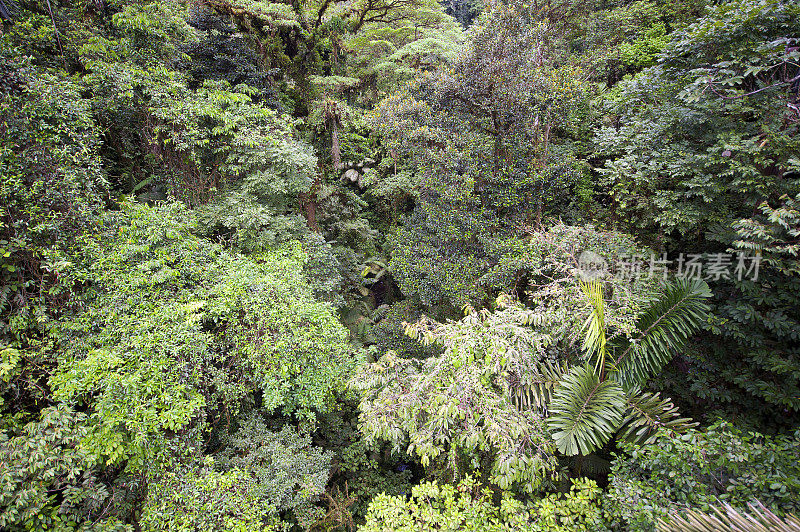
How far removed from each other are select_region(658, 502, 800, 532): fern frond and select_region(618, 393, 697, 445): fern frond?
43.4 inches

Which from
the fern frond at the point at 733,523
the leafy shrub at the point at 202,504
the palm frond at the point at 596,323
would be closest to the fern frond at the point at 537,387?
the palm frond at the point at 596,323

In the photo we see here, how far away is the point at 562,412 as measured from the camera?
140 inches

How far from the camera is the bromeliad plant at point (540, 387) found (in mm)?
3455

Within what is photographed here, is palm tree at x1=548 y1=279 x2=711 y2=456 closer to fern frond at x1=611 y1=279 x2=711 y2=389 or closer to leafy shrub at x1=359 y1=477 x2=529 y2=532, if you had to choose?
fern frond at x1=611 y1=279 x2=711 y2=389

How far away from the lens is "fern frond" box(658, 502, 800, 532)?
2.05m

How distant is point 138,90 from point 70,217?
3.32 meters

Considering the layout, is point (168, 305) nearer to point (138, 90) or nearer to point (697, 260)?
point (138, 90)

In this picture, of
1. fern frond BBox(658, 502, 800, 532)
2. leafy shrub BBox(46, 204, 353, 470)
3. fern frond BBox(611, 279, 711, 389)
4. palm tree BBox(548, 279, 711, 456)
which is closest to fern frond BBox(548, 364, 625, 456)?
palm tree BBox(548, 279, 711, 456)

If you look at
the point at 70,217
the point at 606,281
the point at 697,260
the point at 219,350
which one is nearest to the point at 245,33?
the point at 70,217

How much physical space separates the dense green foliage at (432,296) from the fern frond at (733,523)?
0.03 m

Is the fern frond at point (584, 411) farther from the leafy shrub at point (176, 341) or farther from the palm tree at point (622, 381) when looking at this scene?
the leafy shrub at point (176, 341)

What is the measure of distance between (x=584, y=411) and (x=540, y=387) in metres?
0.57

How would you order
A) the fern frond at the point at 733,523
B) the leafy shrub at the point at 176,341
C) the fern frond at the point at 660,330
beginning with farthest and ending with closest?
the leafy shrub at the point at 176,341
the fern frond at the point at 660,330
the fern frond at the point at 733,523

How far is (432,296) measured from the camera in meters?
6.86
